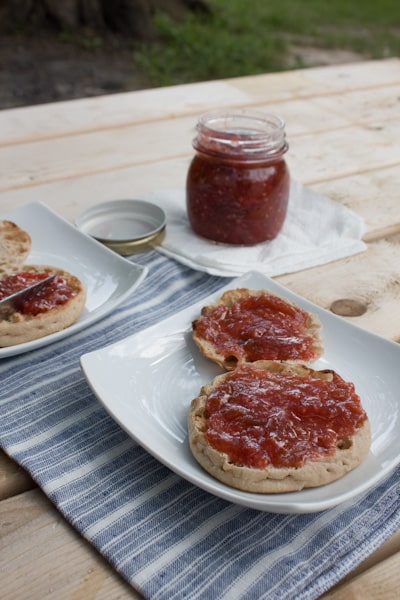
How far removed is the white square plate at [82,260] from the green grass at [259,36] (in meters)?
4.53

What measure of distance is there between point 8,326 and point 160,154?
122 cm

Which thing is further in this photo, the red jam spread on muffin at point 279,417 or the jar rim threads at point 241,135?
the jar rim threads at point 241,135

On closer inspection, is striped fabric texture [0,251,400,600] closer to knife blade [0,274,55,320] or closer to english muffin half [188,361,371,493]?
english muffin half [188,361,371,493]

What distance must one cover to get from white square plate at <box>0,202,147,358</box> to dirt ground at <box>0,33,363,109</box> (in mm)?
3897

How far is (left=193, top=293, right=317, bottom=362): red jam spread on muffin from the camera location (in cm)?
150

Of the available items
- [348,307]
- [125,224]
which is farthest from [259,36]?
[348,307]

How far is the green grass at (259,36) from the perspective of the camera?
6.68 m

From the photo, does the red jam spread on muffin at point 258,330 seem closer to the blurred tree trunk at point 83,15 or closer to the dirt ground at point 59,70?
the dirt ground at point 59,70

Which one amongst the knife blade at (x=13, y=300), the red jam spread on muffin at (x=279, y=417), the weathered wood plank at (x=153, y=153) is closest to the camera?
the red jam spread on muffin at (x=279, y=417)

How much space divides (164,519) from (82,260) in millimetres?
908

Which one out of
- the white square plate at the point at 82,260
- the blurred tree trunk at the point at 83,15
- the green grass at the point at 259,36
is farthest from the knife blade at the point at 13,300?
the blurred tree trunk at the point at 83,15

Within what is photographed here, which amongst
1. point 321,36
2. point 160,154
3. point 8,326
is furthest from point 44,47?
point 8,326

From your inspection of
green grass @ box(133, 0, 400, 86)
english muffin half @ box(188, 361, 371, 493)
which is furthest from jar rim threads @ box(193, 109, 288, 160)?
green grass @ box(133, 0, 400, 86)

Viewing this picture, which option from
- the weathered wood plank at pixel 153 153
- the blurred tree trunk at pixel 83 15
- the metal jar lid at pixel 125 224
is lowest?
the blurred tree trunk at pixel 83 15
